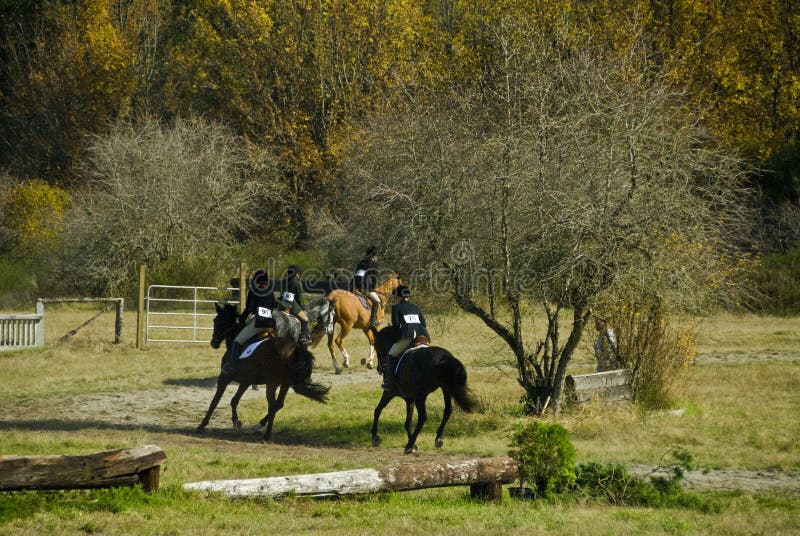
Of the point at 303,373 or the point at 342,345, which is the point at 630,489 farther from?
the point at 342,345

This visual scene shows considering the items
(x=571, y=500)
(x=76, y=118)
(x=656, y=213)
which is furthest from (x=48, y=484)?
(x=76, y=118)

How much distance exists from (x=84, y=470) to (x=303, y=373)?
5.92m

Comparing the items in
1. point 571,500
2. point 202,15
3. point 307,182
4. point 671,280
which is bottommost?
point 571,500

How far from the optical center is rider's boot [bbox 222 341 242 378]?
15062 millimetres

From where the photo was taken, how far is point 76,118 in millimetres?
48719

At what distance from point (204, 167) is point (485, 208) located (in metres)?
25.5

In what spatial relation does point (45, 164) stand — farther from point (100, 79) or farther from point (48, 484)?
point (48, 484)

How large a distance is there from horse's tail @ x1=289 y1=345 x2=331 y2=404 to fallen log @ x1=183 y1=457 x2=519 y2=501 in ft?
15.3

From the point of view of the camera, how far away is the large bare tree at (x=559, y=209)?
13.5 m

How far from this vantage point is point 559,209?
45.6ft

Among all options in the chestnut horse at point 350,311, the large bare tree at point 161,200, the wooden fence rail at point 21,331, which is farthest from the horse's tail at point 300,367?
the large bare tree at point 161,200

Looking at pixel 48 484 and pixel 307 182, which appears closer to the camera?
pixel 48 484

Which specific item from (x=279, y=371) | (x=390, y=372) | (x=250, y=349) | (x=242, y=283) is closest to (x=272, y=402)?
(x=279, y=371)

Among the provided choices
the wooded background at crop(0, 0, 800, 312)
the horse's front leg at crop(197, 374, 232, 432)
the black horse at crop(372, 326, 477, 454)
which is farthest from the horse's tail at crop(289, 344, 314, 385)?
the wooded background at crop(0, 0, 800, 312)
